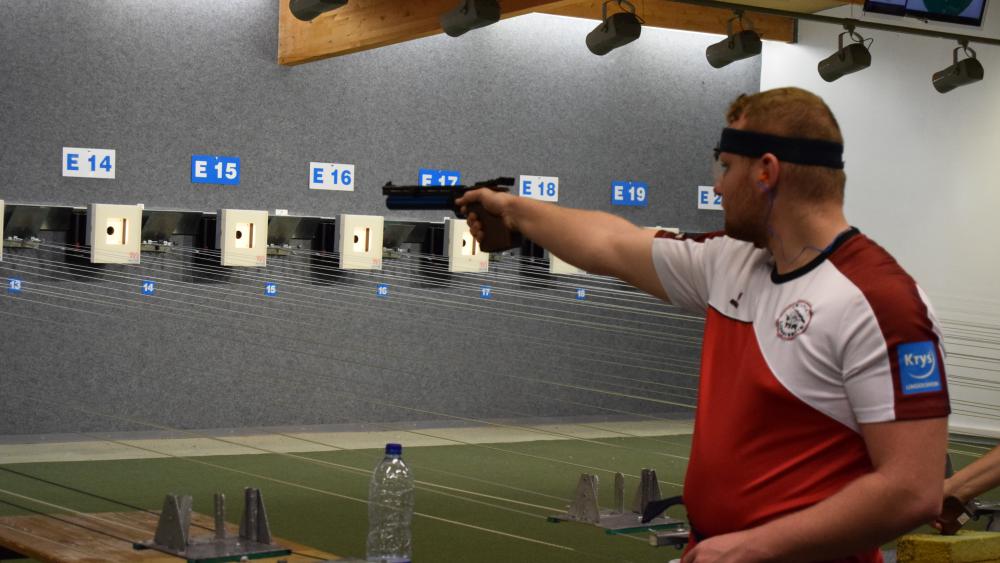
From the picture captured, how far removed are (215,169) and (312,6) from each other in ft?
5.44

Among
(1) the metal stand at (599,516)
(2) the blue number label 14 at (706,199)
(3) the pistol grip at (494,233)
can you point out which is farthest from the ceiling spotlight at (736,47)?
(3) the pistol grip at (494,233)

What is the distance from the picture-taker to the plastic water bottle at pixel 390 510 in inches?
125

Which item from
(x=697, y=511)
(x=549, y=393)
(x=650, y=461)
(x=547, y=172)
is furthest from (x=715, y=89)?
(x=697, y=511)

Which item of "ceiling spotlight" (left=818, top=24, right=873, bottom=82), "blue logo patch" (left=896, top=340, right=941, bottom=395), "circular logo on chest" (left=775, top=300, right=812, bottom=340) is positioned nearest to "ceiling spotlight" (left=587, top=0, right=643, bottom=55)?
"ceiling spotlight" (left=818, top=24, right=873, bottom=82)

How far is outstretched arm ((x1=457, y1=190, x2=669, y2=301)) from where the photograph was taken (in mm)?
1807

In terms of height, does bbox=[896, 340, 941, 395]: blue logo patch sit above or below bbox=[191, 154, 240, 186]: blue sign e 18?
below

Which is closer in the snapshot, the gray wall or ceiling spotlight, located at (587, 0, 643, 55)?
ceiling spotlight, located at (587, 0, 643, 55)

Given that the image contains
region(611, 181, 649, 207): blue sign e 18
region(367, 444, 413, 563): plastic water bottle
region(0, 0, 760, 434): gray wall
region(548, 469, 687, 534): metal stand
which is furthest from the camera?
region(611, 181, 649, 207): blue sign e 18

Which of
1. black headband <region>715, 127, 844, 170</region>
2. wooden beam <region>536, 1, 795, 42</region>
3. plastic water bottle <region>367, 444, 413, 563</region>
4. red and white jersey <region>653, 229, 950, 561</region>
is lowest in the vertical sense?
plastic water bottle <region>367, 444, 413, 563</region>

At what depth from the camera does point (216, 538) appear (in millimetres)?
2785

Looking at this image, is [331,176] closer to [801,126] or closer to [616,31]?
[616,31]

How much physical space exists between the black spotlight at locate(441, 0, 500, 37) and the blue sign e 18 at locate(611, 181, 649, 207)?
9.20ft

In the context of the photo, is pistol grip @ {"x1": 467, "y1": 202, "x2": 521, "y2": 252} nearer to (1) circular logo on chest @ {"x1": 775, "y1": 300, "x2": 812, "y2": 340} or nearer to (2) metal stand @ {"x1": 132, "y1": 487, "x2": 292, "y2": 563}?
(1) circular logo on chest @ {"x1": 775, "y1": 300, "x2": 812, "y2": 340}

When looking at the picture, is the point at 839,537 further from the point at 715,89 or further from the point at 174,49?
the point at 715,89
